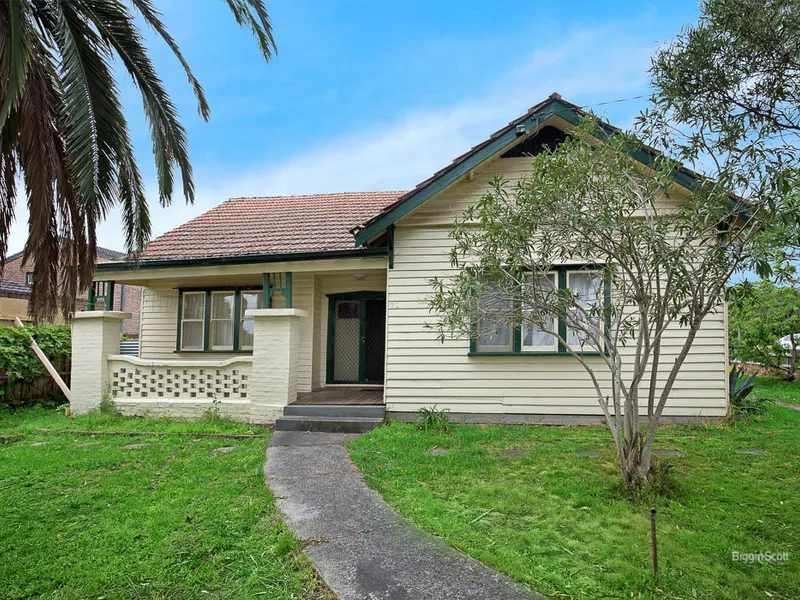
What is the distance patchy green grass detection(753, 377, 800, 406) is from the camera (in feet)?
38.4

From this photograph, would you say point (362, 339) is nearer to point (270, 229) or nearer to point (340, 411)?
point (340, 411)

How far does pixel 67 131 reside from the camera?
4238mm

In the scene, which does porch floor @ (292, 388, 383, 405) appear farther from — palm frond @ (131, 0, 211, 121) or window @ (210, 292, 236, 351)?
palm frond @ (131, 0, 211, 121)

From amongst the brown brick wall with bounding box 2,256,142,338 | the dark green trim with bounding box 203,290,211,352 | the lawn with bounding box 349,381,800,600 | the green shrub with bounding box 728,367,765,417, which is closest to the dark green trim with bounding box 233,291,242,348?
the dark green trim with bounding box 203,290,211,352

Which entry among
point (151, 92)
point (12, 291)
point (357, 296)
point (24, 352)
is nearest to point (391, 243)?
point (357, 296)

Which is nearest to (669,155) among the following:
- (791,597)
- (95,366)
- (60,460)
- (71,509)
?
(791,597)

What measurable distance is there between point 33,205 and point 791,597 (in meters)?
6.13

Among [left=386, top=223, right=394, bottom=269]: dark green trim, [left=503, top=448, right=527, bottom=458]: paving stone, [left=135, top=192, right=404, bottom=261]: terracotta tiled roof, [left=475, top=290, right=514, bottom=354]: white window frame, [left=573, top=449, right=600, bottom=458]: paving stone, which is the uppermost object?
[left=135, top=192, right=404, bottom=261]: terracotta tiled roof

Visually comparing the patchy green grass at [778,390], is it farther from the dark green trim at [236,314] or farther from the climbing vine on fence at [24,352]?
the climbing vine on fence at [24,352]

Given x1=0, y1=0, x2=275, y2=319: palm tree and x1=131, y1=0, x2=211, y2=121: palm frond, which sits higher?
x1=131, y1=0, x2=211, y2=121: palm frond

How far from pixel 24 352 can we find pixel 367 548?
36.3 ft

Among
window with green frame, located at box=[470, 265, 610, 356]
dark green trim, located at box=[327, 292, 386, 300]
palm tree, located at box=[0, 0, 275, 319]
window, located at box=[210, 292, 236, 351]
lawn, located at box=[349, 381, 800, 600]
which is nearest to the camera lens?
lawn, located at box=[349, 381, 800, 600]

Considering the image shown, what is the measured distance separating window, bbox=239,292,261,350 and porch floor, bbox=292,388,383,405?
6.64ft

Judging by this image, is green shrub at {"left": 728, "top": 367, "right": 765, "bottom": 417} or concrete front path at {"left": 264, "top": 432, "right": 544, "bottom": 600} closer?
concrete front path at {"left": 264, "top": 432, "right": 544, "bottom": 600}
